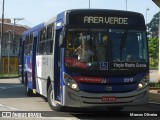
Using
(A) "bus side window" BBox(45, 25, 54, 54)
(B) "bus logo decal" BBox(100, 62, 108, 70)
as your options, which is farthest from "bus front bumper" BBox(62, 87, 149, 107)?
(A) "bus side window" BBox(45, 25, 54, 54)

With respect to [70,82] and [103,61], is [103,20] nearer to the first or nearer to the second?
[103,61]

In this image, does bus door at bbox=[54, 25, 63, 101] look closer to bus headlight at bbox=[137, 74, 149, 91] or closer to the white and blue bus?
the white and blue bus

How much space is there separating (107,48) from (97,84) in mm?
989

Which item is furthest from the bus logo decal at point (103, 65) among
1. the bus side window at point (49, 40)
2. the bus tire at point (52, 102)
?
the bus side window at point (49, 40)

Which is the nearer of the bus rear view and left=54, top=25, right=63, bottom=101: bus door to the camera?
the bus rear view

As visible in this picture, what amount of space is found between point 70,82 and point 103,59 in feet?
3.45

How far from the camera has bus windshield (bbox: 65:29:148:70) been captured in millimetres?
11688

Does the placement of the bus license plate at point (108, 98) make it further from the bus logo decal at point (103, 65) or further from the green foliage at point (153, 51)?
the green foliage at point (153, 51)

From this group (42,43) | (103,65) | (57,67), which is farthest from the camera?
(42,43)

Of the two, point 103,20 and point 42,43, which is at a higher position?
point 103,20

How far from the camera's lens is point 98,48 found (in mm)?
11773

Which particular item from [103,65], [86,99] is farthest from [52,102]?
[103,65]

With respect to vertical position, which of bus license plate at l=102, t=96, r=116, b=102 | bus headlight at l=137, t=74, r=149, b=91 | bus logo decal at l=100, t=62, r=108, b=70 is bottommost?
bus license plate at l=102, t=96, r=116, b=102

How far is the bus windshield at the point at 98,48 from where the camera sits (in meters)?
11.7
